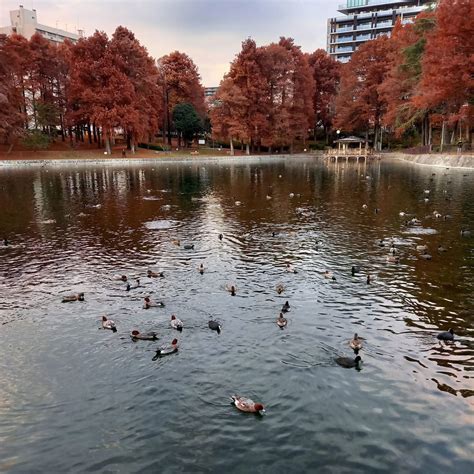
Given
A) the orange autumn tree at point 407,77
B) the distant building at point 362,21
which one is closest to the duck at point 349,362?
the orange autumn tree at point 407,77

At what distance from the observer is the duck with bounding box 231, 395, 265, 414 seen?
8848 mm

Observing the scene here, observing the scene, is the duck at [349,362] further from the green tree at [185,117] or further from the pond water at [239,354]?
the green tree at [185,117]

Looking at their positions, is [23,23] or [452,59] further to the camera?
[23,23]

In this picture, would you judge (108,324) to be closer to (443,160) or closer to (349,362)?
(349,362)

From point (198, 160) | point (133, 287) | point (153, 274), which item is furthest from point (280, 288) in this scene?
point (198, 160)

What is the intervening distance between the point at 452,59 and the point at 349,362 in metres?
57.3

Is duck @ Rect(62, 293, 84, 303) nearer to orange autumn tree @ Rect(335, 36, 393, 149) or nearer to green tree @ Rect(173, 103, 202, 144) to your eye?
green tree @ Rect(173, 103, 202, 144)

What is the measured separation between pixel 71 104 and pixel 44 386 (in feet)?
302

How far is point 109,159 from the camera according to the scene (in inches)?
3223

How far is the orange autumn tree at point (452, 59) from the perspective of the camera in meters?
53.3

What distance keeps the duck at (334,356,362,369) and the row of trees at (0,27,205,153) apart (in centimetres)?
7842

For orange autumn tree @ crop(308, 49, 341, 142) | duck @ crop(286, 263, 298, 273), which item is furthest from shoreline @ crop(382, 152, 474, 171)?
duck @ crop(286, 263, 298, 273)

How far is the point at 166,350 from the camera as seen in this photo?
11.3 meters

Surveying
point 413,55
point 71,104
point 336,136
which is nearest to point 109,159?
point 71,104
